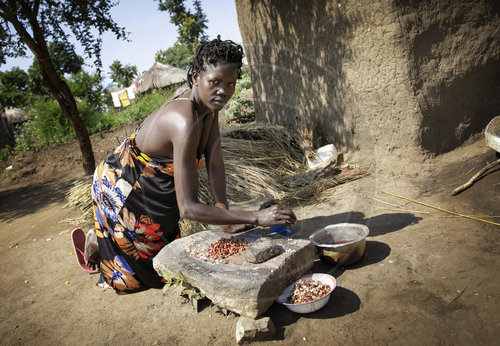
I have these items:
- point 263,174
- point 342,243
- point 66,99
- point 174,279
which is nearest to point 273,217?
point 342,243

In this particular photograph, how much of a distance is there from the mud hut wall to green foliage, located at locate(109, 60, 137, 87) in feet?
114

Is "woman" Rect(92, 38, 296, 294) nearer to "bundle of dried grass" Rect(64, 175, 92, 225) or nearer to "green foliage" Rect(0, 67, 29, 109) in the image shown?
"bundle of dried grass" Rect(64, 175, 92, 225)

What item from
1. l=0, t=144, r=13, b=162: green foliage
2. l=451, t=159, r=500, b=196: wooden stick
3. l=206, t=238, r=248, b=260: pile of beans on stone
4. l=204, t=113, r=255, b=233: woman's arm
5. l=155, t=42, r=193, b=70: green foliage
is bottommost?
l=451, t=159, r=500, b=196: wooden stick

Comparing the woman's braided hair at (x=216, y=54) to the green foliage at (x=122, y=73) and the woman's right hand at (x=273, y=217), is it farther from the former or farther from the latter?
the green foliage at (x=122, y=73)

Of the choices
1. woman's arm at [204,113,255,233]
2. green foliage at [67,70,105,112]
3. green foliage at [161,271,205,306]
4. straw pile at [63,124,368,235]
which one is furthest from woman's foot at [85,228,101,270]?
green foliage at [67,70,105,112]

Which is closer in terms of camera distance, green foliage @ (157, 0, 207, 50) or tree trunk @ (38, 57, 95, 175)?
tree trunk @ (38, 57, 95, 175)

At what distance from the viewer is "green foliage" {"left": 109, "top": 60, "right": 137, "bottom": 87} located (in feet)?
118

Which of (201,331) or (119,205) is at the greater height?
(119,205)

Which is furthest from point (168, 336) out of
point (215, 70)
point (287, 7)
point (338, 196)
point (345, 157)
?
point (287, 7)

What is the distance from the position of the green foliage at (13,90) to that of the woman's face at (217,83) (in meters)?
19.8

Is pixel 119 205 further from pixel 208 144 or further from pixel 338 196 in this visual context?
pixel 338 196

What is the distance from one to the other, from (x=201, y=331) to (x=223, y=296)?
34 cm

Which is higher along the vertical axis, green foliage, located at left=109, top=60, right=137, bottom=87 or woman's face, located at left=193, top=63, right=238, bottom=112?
green foliage, located at left=109, top=60, right=137, bottom=87

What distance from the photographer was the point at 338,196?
3678 millimetres
